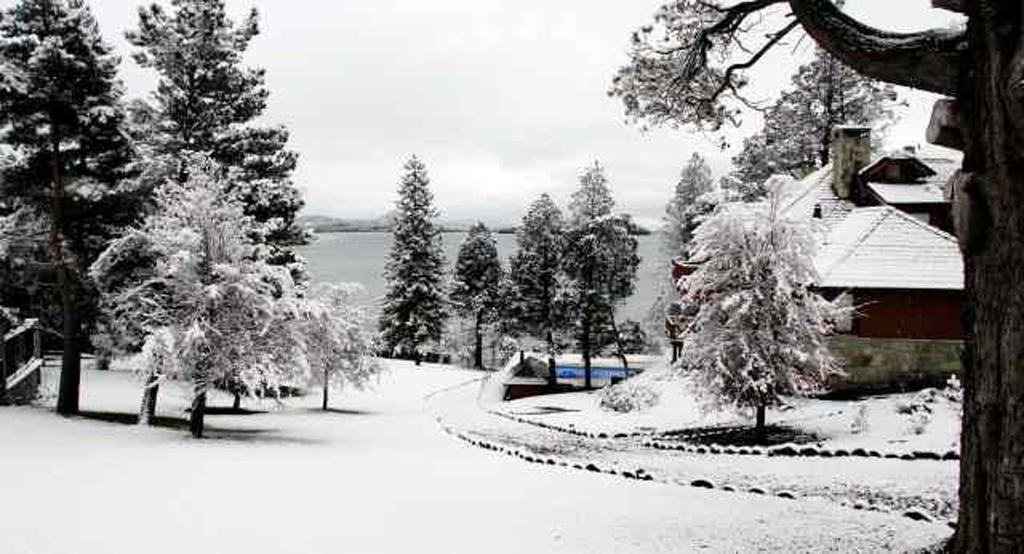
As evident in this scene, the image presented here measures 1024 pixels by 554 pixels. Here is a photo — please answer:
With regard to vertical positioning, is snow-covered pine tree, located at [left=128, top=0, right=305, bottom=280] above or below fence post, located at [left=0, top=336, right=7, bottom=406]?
above

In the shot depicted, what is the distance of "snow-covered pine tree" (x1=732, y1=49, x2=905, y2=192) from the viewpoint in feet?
130

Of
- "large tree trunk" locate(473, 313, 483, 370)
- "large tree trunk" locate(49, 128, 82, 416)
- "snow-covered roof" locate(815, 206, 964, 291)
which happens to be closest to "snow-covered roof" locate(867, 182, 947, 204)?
"snow-covered roof" locate(815, 206, 964, 291)

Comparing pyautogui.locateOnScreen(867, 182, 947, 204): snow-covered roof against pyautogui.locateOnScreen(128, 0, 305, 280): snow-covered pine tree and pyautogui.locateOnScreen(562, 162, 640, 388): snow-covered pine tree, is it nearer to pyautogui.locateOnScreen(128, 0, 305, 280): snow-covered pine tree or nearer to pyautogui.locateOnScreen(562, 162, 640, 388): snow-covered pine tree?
pyautogui.locateOnScreen(562, 162, 640, 388): snow-covered pine tree

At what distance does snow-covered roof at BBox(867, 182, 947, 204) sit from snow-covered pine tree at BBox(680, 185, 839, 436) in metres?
13.4

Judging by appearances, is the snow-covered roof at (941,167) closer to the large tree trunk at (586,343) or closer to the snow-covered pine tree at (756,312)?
the snow-covered pine tree at (756,312)

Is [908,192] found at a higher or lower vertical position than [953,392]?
higher

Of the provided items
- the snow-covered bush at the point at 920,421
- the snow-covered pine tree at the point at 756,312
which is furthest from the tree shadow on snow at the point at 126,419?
the snow-covered bush at the point at 920,421

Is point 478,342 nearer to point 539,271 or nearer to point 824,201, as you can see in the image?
point 539,271

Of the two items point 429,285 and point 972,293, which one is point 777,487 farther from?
point 429,285

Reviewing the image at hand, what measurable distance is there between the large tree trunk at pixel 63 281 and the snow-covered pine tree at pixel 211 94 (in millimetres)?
4903

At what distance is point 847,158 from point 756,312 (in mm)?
16685

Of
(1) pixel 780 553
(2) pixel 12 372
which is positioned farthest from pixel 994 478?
(2) pixel 12 372

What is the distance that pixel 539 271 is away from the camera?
51.3 metres

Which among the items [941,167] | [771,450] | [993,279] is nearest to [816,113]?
[941,167]
